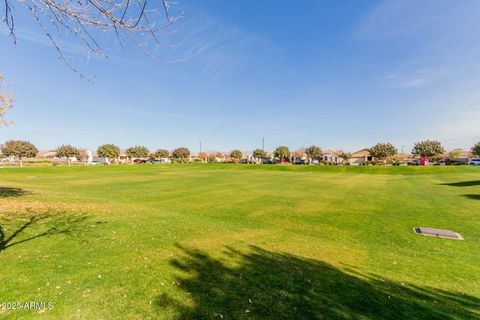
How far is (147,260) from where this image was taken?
6367mm

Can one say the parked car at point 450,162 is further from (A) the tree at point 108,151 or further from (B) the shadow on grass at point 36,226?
(A) the tree at point 108,151

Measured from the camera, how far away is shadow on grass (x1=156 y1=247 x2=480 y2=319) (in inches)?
170

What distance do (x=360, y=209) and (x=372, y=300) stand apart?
38.1 feet

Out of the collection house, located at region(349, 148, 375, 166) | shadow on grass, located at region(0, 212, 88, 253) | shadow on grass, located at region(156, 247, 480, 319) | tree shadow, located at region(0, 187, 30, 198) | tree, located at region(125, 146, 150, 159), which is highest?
tree, located at region(125, 146, 150, 159)

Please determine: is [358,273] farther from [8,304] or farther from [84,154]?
[84,154]

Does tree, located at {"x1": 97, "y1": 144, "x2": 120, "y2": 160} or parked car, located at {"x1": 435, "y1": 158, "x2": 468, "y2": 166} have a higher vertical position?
tree, located at {"x1": 97, "y1": 144, "x2": 120, "y2": 160}

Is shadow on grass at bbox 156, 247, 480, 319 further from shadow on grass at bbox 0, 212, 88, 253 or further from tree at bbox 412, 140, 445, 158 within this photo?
tree at bbox 412, 140, 445, 158

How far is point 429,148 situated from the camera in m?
91.9

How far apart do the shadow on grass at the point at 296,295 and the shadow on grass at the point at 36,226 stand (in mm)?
4927

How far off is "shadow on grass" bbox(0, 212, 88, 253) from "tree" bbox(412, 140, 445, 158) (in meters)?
111

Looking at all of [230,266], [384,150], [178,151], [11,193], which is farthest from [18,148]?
[384,150]

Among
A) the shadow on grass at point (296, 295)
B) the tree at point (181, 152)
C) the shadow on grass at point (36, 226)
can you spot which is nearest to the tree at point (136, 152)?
the tree at point (181, 152)

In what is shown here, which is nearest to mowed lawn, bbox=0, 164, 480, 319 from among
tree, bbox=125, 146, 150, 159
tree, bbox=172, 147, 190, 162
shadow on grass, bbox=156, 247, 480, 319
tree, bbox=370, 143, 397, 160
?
shadow on grass, bbox=156, 247, 480, 319

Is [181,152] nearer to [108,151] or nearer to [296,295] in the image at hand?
[108,151]
